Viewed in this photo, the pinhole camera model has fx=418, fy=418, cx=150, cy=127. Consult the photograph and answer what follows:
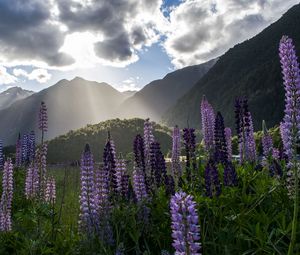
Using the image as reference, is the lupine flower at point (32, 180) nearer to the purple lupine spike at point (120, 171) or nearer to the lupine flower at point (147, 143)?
the lupine flower at point (147, 143)

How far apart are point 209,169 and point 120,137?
188ft

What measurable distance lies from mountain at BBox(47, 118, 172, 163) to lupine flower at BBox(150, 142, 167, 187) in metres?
42.3

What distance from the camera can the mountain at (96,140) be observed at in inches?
2159

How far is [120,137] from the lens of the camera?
207 ft

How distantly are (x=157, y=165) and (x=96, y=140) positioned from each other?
51.6 meters

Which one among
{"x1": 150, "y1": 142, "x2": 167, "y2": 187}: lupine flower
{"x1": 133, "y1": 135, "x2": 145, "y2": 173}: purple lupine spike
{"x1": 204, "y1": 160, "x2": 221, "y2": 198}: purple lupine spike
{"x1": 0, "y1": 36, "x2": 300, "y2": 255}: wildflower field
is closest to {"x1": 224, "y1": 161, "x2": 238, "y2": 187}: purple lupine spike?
{"x1": 0, "y1": 36, "x2": 300, "y2": 255}: wildflower field

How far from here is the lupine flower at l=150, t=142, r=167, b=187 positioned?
7242 millimetres

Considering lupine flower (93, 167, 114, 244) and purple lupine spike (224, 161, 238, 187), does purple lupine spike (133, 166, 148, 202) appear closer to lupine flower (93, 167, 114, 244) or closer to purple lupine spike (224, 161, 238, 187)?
lupine flower (93, 167, 114, 244)

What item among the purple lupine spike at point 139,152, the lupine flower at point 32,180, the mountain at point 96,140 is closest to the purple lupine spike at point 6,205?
the purple lupine spike at point 139,152

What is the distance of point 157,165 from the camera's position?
728 cm

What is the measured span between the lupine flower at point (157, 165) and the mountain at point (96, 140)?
139 feet

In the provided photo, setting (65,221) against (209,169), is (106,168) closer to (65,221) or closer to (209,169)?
(209,169)

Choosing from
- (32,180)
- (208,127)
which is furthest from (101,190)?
(32,180)

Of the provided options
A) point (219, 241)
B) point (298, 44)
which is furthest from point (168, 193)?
point (298, 44)
